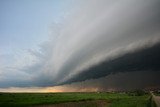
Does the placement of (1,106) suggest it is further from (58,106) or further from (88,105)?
(88,105)

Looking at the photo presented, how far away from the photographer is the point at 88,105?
9075 cm

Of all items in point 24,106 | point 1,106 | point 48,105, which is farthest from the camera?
A: point 48,105

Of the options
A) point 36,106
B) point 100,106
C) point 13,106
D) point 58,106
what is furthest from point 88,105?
point 13,106

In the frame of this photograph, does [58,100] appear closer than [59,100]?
Yes

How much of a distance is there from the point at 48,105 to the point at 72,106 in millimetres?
8698

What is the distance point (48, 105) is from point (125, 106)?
27.0 m

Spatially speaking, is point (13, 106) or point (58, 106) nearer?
point (13, 106)

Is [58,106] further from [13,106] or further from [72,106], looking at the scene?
[13,106]

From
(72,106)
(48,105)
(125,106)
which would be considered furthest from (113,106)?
(48,105)

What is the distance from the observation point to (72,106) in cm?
9044

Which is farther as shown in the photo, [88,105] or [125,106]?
[88,105]

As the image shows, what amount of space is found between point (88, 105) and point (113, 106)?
9803 millimetres

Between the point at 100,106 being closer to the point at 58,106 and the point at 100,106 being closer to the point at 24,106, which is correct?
the point at 58,106

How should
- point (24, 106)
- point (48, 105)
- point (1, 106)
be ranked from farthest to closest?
point (48, 105) < point (24, 106) < point (1, 106)
